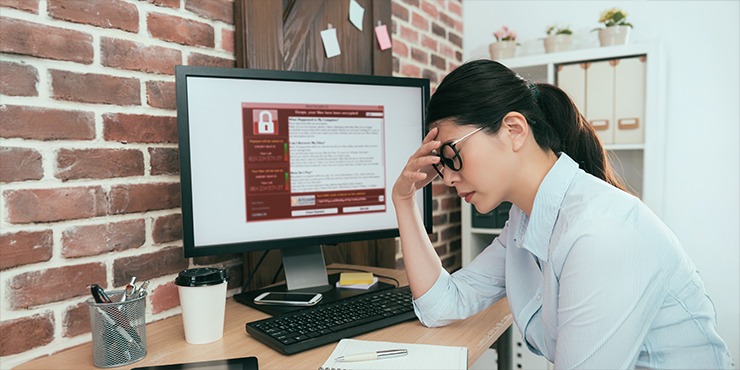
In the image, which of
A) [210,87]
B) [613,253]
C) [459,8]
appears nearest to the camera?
[613,253]

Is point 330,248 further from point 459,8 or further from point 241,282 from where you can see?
point 459,8

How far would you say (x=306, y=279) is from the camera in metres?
1.35

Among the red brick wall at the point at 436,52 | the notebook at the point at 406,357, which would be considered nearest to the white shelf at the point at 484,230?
the red brick wall at the point at 436,52

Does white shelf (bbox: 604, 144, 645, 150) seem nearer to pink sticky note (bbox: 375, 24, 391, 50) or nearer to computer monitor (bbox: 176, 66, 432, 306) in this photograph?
pink sticky note (bbox: 375, 24, 391, 50)

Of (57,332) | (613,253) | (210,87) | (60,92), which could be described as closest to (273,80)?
(210,87)

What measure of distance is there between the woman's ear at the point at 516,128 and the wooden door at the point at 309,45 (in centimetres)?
72

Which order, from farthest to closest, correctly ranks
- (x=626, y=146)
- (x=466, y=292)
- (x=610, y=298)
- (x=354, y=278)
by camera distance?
1. (x=626, y=146)
2. (x=354, y=278)
3. (x=466, y=292)
4. (x=610, y=298)

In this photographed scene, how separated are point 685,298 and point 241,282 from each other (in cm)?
102

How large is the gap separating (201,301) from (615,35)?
204 centimetres

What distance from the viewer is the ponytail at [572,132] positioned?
3.49 ft

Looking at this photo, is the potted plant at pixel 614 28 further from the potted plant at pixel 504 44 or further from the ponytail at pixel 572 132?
the ponytail at pixel 572 132

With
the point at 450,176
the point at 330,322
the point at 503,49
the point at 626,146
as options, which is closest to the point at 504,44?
the point at 503,49

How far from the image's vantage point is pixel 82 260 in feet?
3.39

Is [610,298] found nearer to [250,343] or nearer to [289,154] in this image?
[250,343]
